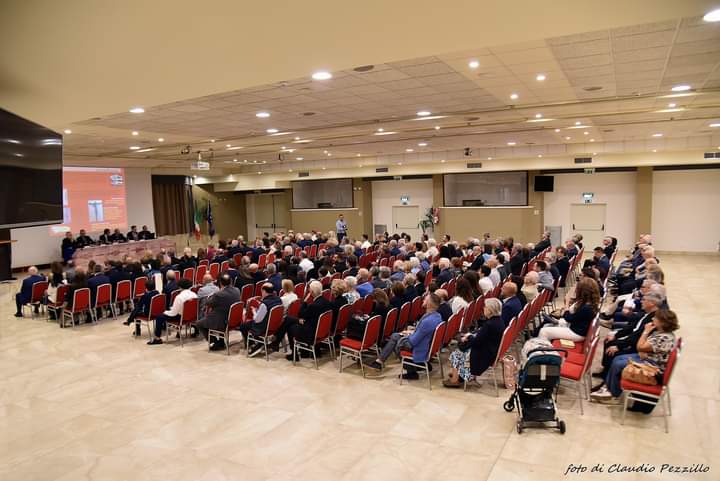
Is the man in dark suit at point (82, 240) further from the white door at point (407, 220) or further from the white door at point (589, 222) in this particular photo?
the white door at point (589, 222)

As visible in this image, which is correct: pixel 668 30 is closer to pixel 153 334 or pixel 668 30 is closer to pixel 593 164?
pixel 153 334

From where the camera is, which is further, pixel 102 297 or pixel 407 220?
pixel 407 220

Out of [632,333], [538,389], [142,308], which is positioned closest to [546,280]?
[632,333]

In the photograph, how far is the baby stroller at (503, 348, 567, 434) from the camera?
480cm

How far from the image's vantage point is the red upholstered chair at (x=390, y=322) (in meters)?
6.91

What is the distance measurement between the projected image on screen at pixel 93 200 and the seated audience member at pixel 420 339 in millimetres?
16409

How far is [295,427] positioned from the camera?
5223mm

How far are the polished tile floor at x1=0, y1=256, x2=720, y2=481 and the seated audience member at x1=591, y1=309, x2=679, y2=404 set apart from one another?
39 cm

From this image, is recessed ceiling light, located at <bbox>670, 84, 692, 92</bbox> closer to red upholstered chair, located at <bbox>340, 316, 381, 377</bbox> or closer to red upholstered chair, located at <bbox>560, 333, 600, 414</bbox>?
red upholstered chair, located at <bbox>560, 333, 600, 414</bbox>

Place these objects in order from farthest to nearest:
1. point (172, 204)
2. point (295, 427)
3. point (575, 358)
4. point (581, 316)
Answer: point (172, 204), point (581, 316), point (575, 358), point (295, 427)

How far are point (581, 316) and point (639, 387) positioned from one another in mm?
1242

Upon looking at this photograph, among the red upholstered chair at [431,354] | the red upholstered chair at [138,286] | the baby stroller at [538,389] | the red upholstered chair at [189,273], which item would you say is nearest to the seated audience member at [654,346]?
the baby stroller at [538,389]

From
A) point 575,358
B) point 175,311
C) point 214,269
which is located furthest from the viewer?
point 214,269

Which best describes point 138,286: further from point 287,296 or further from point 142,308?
point 287,296
